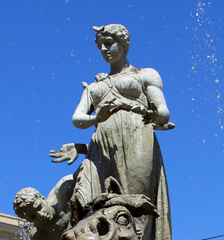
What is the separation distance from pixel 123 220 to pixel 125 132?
2520 millimetres

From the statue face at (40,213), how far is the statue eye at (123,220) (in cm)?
253

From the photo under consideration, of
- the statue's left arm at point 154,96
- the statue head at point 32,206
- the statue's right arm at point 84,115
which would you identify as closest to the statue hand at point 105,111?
the statue's right arm at point 84,115

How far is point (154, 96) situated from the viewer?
6.62 m

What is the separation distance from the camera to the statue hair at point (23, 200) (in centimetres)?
621

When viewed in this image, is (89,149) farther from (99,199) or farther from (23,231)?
(99,199)

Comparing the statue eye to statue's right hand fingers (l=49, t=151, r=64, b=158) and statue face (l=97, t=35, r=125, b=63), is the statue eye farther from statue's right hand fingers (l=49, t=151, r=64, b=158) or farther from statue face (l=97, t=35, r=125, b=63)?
statue face (l=97, t=35, r=125, b=63)

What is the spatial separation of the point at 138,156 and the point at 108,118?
70 centimetres

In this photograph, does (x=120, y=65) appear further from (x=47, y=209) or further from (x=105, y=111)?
(x=47, y=209)

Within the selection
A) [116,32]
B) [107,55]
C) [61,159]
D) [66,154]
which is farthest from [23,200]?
[116,32]

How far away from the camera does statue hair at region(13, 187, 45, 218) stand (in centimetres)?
621

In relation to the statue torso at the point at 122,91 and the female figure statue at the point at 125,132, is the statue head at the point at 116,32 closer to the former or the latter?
the female figure statue at the point at 125,132

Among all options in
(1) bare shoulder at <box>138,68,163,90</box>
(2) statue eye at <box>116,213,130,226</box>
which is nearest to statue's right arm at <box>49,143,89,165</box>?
(1) bare shoulder at <box>138,68,163,90</box>

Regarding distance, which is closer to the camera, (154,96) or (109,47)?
(154,96)

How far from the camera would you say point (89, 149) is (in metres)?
6.68
